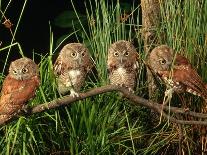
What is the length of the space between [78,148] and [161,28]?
0.83 meters

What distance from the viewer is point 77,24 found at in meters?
4.83

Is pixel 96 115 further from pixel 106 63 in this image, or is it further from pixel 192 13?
pixel 192 13

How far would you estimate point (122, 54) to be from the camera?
12.3 ft

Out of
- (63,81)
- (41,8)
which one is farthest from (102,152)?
(41,8)

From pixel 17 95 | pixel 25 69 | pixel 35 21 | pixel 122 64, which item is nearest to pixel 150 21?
pixel 122 64

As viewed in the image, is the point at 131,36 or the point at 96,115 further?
the point at 131,36

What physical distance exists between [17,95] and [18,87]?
0.07 metres

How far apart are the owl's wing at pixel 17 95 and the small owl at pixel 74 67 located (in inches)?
9.8

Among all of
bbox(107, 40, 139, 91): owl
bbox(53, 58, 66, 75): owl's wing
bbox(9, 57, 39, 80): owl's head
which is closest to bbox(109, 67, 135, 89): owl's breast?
bbox(107, 40, 139, 91): owl

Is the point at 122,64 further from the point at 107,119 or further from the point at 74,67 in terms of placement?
the point at 107,119

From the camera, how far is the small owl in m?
3.62

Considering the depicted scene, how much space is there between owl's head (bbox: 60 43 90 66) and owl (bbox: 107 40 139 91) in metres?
0.18

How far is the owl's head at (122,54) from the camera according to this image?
3.76 meters

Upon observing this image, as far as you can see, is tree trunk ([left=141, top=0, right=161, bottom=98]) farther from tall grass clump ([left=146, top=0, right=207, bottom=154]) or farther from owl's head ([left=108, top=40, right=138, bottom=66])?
owl's head ([left=108, top=40, right=138, bottom=66])
